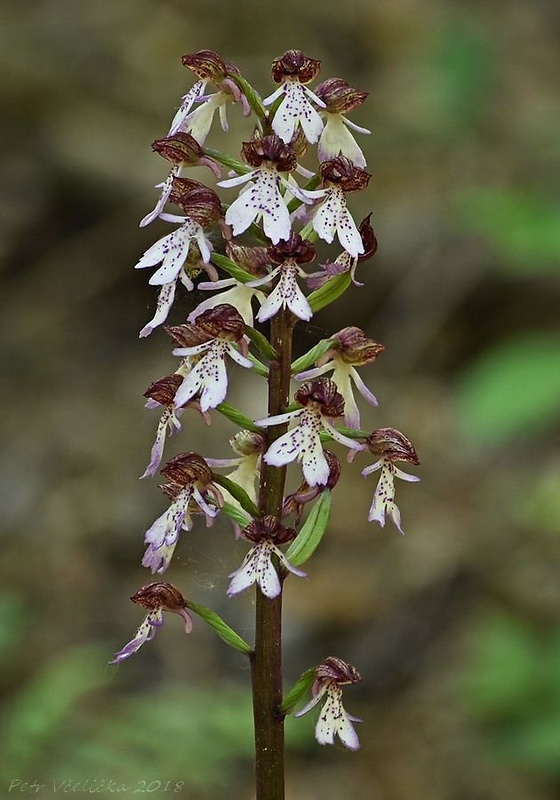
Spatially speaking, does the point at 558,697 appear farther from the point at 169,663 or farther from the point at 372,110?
the point at 372,110

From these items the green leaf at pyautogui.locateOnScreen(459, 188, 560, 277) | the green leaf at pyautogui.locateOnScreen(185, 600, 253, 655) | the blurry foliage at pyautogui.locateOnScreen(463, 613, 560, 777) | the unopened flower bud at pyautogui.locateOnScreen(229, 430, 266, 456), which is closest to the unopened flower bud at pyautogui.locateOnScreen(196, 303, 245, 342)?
the unopened flower bud at pyautogui.locateOnScreen(229, 430, 266, 456)

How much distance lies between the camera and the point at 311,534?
5.66ft

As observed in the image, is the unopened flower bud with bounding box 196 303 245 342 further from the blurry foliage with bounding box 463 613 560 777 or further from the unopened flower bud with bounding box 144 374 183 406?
the blurry foliage with bounding box 463 613 560 777

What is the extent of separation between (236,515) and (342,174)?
2.02 ft

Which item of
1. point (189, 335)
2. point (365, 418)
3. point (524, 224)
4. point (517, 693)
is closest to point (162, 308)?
point (189, 335)

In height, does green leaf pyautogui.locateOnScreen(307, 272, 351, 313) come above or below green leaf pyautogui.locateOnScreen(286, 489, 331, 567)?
above

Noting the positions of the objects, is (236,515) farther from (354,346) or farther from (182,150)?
(182,150)

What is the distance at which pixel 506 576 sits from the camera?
5.48m

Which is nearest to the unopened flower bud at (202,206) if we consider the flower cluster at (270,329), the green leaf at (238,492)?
the flower cluster at (270,329)

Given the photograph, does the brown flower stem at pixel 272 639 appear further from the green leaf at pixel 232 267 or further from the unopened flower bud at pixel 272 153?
the unopened flower bud at pixel 272 153

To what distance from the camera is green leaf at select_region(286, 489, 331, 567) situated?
1705 mm

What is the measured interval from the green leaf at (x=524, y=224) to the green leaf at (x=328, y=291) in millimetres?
3040

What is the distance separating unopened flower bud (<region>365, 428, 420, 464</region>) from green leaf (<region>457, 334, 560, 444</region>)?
2.36m

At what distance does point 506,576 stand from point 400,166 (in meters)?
4.46
